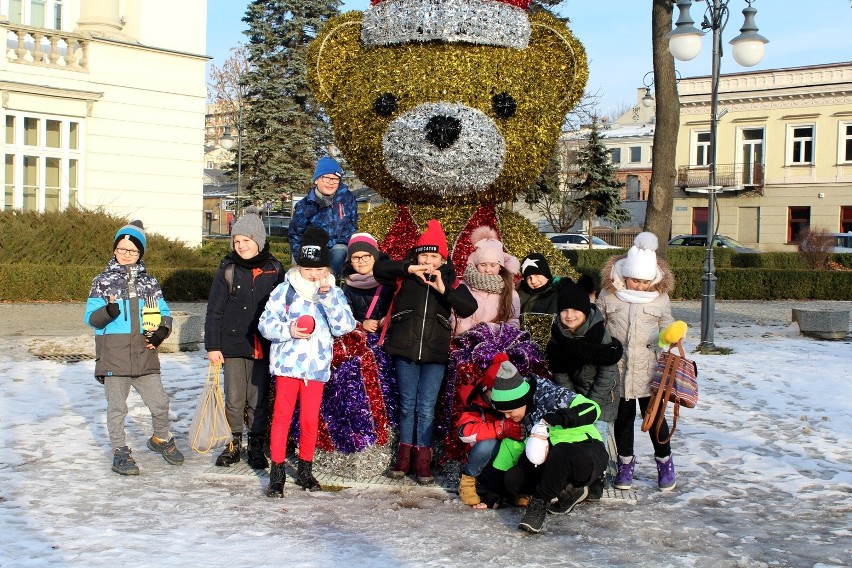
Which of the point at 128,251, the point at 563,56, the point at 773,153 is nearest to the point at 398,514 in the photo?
the point at 128,251

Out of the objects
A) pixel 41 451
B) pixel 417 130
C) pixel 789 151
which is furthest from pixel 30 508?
pixel 789 151

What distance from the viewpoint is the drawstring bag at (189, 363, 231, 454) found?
5711mm

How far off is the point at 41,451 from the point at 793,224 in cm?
3642

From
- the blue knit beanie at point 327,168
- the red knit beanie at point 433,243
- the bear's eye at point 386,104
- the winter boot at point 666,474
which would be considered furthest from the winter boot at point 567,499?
the bear's eye at point 386,104

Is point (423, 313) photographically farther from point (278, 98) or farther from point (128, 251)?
point (278, 98)

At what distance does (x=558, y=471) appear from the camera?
192 inches

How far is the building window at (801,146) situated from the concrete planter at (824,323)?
25874 mm

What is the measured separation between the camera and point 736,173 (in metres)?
38.5

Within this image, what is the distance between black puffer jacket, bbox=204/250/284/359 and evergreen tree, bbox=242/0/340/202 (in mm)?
27384

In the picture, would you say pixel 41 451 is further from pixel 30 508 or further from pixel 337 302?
pixel 337 302

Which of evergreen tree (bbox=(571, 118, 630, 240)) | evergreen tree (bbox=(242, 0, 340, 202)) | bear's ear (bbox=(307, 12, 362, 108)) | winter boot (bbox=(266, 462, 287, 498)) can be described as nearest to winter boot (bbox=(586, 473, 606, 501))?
winter boot (bbox=(266, 462, 287, 498))

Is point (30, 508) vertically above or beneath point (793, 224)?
beneath

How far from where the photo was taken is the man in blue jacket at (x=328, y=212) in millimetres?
6383

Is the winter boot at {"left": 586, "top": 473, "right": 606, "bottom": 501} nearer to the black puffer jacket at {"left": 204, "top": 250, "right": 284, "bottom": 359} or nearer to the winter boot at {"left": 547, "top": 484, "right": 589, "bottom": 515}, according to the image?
the winter boot at {"left": 547, "top": 484, "right": 589, "bottom": 515}
